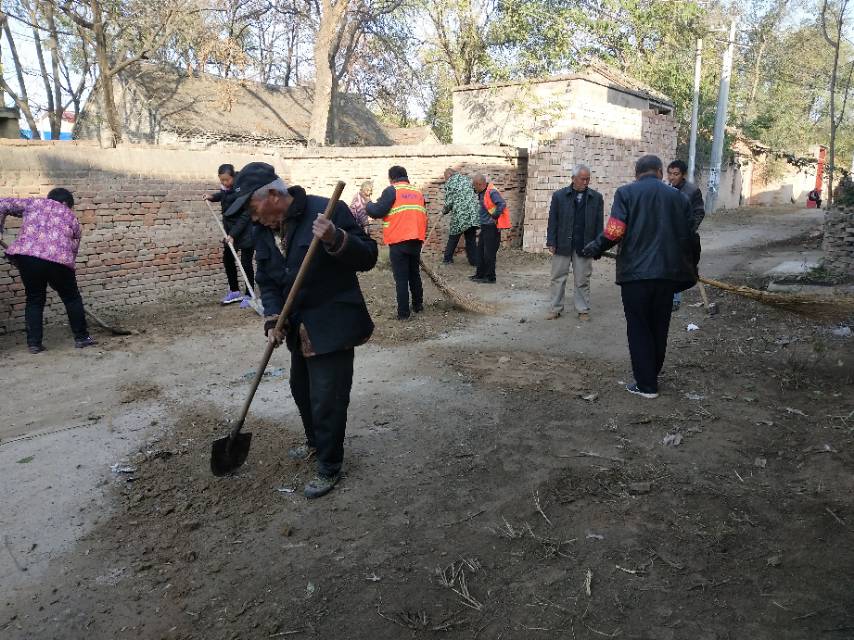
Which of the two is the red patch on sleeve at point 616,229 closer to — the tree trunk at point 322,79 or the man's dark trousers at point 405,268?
the man's dark trousers at point 405,268

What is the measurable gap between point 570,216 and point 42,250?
541 centimetres

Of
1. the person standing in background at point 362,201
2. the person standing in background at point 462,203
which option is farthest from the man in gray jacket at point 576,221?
the person standing in background at point 362,201

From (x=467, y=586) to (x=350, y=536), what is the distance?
69 cm

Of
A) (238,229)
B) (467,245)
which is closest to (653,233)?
(238,229)

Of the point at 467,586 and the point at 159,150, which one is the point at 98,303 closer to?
the point at 159,150

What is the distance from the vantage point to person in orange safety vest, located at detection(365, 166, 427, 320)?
7133mm

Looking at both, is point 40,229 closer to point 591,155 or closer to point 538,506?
point 538,506

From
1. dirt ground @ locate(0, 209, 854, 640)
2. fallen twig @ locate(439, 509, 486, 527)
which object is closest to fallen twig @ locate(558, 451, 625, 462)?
dirt ground @ locate(0, 209, 854, 640)

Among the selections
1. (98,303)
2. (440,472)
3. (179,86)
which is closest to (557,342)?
(440,472)

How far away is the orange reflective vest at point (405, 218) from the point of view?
7125 millimetres

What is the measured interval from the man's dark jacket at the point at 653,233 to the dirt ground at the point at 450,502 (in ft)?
3.25

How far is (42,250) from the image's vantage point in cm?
604

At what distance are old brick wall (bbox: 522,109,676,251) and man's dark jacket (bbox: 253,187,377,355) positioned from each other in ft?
35.0

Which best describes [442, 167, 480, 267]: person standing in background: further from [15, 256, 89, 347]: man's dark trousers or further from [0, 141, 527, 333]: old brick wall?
[15, 256, 89, 347]: man's dark trousers
